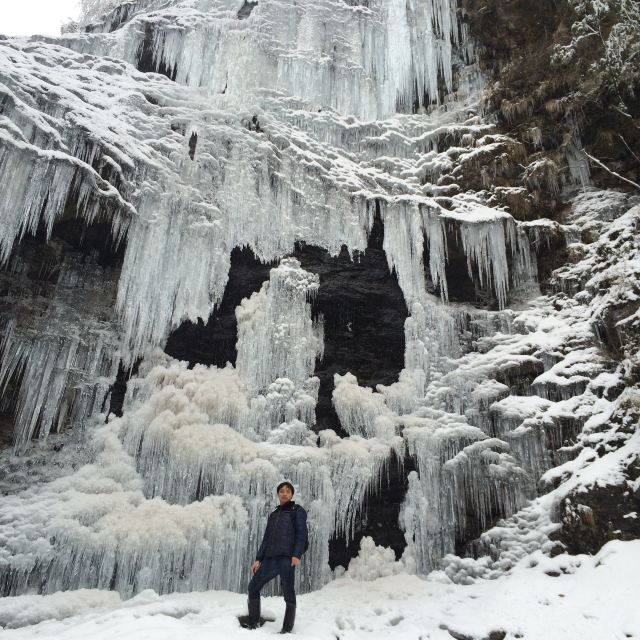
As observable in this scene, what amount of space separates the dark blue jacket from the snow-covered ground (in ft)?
2.22

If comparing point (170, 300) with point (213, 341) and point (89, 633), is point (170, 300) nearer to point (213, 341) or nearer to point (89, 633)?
point (213, 341)

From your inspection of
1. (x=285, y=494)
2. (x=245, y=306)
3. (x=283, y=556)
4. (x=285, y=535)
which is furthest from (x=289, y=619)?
(x=245, y=306)

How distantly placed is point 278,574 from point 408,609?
276 centimetres

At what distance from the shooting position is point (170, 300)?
9328mm

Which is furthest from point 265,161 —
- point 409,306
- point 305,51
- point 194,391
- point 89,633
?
point 89,633

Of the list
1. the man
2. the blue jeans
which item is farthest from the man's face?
the blue jeans

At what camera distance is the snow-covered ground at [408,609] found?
193 inches

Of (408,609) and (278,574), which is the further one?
(408,609)

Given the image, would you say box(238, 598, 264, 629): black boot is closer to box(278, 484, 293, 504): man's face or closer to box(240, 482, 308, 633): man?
box(240, 482, 308, 633): man

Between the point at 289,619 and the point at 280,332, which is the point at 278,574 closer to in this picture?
the point at 289,619

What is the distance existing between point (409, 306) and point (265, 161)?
385 centimetres

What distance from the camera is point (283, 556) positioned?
4793 mm

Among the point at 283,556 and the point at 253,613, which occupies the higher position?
the point at 283,556

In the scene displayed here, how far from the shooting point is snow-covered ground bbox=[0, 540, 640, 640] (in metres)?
4.90
